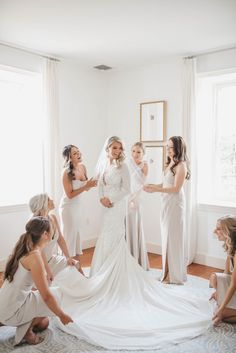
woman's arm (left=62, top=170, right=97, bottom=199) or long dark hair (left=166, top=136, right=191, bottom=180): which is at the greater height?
long dark hair (left=166, top=136, right=191, bottom=180)

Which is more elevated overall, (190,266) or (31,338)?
(31,338)

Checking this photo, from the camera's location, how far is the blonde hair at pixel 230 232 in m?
2.90

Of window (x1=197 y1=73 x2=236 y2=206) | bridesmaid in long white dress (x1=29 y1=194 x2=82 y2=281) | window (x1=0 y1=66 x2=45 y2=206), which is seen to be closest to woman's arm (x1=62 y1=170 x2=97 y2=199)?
bridesmaid in long white dress (x1=29 y1=194 x2=82 y2=281)

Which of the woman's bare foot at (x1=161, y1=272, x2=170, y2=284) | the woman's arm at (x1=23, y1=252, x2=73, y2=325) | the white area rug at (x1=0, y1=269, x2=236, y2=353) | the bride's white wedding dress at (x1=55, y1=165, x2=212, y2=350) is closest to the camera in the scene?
the woman's arm at (x1=23, y1=252, x2=73, y2=325)

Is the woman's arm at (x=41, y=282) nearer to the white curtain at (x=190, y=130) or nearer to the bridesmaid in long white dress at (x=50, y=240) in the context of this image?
the bridesmaid in long white dress at (x=50, y=240)

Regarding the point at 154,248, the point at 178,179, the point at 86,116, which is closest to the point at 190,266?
the point at 154,248

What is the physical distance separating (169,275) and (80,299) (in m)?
1.24

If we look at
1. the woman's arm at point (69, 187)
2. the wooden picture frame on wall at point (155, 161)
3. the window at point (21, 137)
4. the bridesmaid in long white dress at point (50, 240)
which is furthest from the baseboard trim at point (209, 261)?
the window at point (21, 137)

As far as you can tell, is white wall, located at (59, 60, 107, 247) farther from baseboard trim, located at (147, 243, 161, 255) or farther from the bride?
the bride

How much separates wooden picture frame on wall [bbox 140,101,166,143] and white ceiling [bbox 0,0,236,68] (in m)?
0.70

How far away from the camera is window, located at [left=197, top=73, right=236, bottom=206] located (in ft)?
15.9

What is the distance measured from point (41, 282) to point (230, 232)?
1.59 m

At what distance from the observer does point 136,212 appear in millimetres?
4371

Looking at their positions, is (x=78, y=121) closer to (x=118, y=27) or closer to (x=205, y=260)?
(x=118, y=27)
